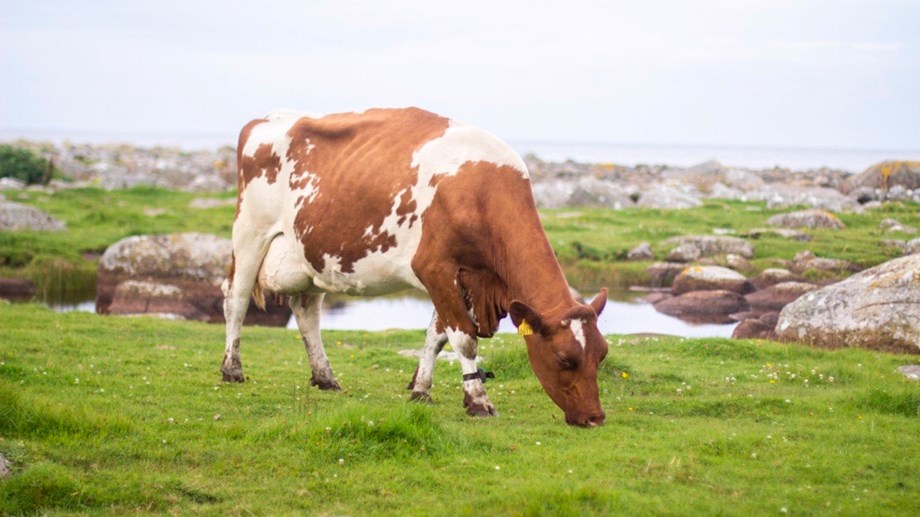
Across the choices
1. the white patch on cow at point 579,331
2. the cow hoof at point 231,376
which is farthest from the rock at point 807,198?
the white patch on cow at point 579,331

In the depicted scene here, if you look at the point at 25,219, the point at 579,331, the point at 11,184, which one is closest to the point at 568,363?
the point at 579,331

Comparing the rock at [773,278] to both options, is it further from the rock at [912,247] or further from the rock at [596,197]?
the rock at [596,197]

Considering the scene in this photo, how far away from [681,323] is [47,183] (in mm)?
34644

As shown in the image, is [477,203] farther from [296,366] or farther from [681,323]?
[681,323]

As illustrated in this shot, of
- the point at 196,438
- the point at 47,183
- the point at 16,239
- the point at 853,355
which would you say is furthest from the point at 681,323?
the point at 47,183

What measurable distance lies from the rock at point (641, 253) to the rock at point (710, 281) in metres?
3.00

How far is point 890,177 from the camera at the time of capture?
158 ft

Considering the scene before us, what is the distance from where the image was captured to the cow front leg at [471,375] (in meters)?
11.3

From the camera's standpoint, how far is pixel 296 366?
15094 mm

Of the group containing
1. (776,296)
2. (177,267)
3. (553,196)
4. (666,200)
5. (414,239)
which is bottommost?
(177,267)

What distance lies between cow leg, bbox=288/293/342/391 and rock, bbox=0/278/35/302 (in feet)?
51.6

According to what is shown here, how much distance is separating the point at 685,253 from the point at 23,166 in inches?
1312

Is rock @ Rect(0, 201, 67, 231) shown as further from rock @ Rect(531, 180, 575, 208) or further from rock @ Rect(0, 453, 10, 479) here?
rock @ Rect(0, 453, 10, 479)

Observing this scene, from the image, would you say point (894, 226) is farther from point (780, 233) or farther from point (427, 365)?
point (427, 365)
